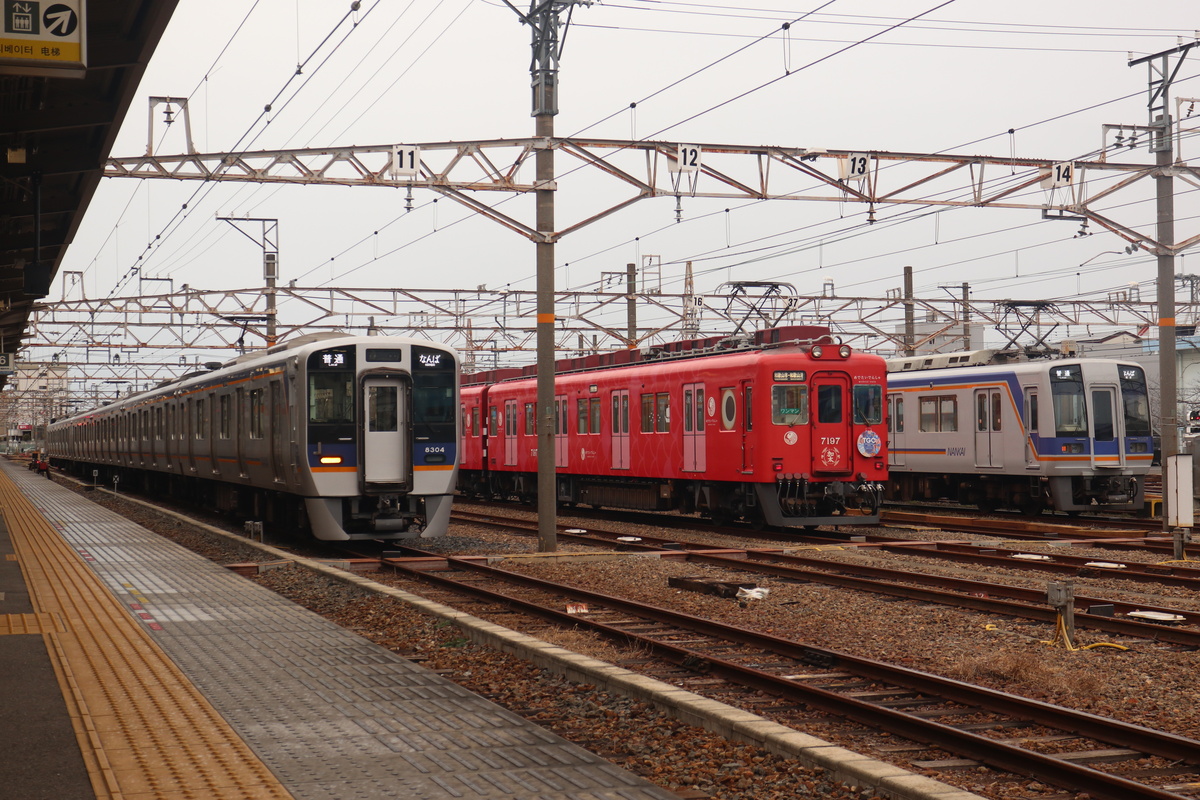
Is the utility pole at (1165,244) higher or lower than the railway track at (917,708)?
higher

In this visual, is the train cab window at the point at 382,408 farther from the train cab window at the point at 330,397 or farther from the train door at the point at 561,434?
the train door at the point at 561,434

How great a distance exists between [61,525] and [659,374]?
11.1 meters

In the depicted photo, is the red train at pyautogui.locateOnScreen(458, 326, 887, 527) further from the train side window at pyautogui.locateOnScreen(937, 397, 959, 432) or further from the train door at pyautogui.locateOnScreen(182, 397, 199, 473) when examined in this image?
the train door at pyautogui.locateOnScreen(182, 397, 199, 473)

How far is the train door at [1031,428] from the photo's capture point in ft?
77.7

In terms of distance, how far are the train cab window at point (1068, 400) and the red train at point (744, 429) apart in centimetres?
450

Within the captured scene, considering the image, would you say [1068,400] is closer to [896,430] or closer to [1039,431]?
[1039,431]

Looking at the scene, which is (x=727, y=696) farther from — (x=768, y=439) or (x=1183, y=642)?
(x=768, y=439)

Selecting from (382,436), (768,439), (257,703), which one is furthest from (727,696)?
(768,439)

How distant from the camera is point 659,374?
2330cm

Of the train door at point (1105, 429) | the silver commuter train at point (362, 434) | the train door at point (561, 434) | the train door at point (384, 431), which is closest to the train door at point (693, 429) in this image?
the silver commuter train at point (362, 434)

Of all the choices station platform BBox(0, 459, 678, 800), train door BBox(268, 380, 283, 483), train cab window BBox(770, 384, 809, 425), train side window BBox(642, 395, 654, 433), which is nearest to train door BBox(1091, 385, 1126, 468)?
train cab window BBox(770, 384, 809, 425)

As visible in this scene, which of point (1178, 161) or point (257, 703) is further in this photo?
point (1178, 161)

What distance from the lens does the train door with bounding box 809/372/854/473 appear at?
20312 mm

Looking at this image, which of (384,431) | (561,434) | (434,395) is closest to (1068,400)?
(561,434)
